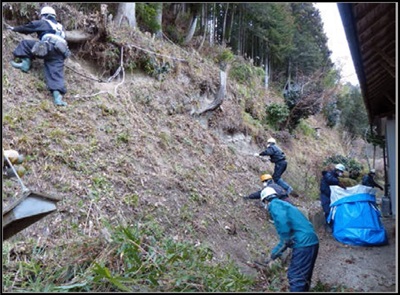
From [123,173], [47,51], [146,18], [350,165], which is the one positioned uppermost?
[146,18]

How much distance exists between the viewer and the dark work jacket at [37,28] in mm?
6688

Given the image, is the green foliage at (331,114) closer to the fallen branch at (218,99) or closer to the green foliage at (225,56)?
the green foliage at (225,56)

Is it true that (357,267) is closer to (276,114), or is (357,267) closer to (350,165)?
(276,114)

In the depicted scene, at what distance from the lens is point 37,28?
676 centimetres

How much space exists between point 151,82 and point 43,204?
284 inches

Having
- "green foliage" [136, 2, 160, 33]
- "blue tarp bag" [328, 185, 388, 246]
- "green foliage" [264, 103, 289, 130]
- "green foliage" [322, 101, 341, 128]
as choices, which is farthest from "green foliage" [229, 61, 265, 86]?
"blue tarp bag" [328, 185, 388, 246]

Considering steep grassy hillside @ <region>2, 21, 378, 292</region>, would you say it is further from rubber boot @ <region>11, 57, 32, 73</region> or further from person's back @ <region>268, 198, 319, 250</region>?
person's back @ <region>268, 198, 319, 250</region>

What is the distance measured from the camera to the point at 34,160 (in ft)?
17.5

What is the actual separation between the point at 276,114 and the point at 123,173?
30.7ft

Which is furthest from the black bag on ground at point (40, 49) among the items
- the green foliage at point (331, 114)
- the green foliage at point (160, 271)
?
the green foliage at point (331, 114)

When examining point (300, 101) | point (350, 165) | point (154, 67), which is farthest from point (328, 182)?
point (350, 165)

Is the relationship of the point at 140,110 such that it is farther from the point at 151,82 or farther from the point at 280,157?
the point at 280,157

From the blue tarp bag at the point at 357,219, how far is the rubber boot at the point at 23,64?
7033mm

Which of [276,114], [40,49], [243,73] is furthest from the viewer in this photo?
[276,114]
